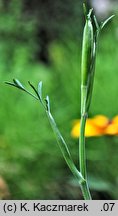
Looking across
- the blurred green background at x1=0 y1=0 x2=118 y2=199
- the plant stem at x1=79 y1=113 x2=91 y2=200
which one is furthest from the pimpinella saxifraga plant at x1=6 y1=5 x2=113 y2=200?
the blurred green background at x1=0 y1=0 x2=118 y2=199

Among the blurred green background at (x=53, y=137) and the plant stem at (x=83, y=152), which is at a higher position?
the blurred green background at (x=53, y=137)

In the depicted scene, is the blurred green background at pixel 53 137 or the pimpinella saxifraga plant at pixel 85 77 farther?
the blurred green background at pixel 53 137

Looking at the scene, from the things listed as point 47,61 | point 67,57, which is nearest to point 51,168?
point 67,57

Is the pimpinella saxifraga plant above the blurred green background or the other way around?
the other way around

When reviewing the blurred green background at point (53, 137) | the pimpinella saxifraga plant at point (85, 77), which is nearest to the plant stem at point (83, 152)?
the pimpinella saxifraga plant at point (85, 77)

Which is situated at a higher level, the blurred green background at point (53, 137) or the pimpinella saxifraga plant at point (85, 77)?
the blurred green background at point (53, 137)

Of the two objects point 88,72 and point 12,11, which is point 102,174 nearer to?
point 88,72

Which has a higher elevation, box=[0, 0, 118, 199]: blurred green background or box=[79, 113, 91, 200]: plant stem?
box=[0, 0, 118, 199]: blurred green background

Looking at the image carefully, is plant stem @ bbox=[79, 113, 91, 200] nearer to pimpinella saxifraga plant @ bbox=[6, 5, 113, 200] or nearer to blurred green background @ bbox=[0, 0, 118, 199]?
pimpinella saxifraga plant @ bbox=[6, 5, 113, 200]

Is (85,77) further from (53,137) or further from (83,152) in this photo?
(53,137)

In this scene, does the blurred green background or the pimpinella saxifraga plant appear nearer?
the pimpinella saxifraga plant

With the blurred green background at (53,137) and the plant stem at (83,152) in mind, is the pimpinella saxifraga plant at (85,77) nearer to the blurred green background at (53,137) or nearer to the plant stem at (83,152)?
the plant stem at (83,152)

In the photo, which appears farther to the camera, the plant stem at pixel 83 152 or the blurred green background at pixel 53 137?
the blurred green background at pixel 53 137
